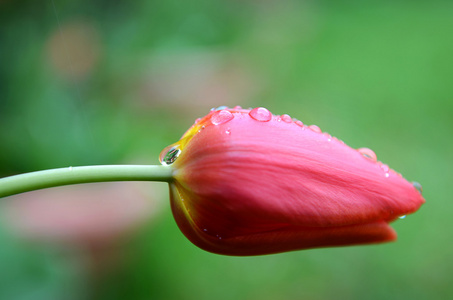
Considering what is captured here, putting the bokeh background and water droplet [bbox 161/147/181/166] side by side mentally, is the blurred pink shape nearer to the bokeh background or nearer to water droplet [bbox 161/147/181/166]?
the bokeh background

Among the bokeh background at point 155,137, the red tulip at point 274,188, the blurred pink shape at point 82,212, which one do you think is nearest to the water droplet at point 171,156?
the red tulip at point 274,188

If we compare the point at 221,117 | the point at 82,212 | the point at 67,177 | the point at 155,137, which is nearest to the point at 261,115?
the point at 221,117

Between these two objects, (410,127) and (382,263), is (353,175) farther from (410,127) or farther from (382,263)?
(410,127)

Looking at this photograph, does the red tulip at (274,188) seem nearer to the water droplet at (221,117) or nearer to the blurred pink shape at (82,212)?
the water droplet at (221,117)

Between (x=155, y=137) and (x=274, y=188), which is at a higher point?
(x=274, y=188)

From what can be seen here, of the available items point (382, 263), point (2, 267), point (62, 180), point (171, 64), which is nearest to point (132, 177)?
point (62, 180)

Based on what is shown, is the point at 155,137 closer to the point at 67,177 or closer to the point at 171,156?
the point at 171,156
